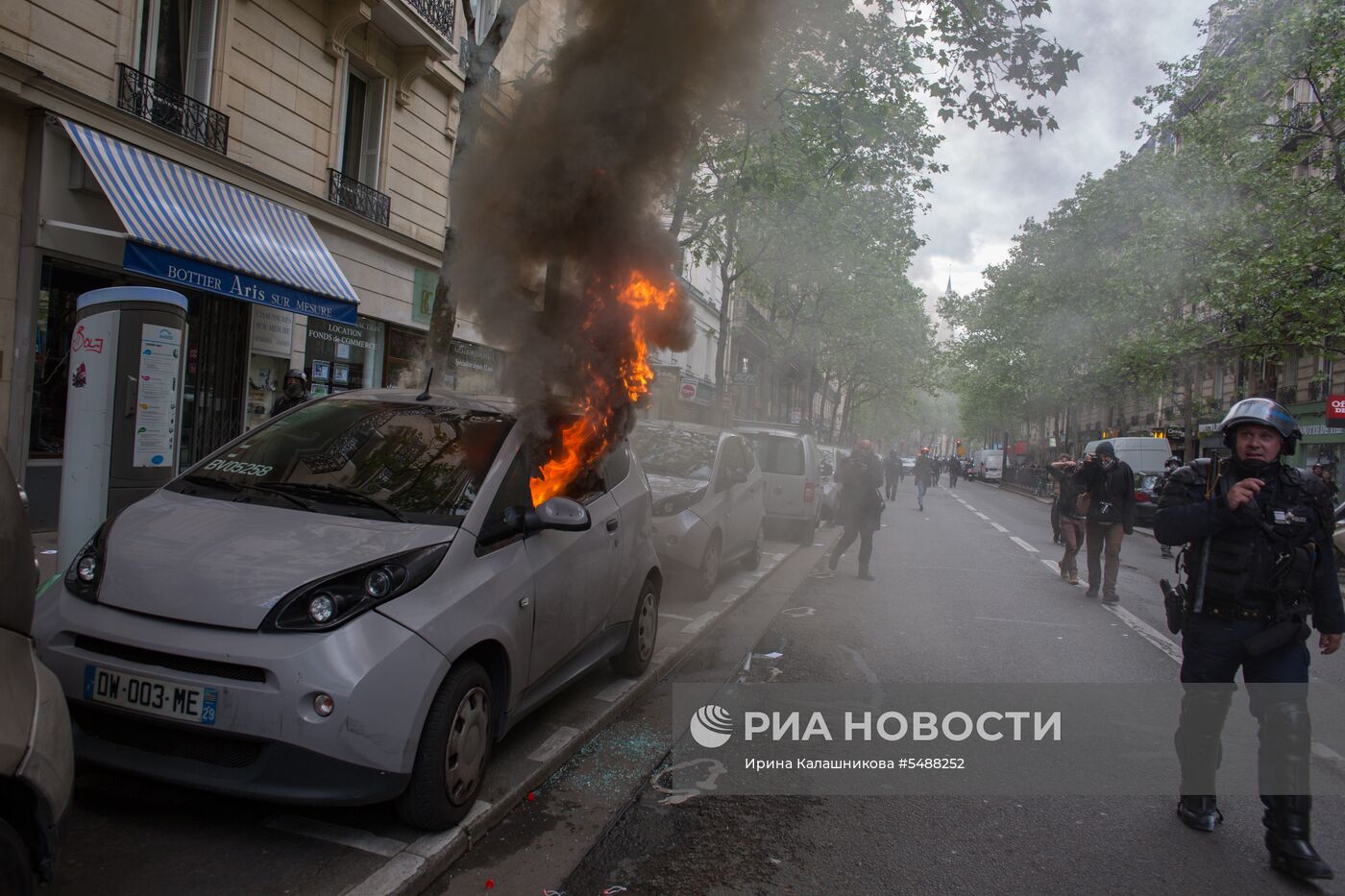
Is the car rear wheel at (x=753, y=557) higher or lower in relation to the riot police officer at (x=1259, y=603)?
lower

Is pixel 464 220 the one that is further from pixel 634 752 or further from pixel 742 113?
pixel 634 752

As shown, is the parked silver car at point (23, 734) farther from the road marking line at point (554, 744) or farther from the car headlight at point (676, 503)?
the car headlight at point (676, 503)

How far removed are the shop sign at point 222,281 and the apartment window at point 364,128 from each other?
3.52 meters

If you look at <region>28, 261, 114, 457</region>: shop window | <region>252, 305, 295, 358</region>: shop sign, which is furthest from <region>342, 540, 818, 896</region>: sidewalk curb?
<region>252, 305, 295, 358</region>: shop sign

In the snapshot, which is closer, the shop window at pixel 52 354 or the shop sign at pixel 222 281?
the shop sign at pixel 222 281

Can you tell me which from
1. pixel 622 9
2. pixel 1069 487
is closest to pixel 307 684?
pixel 622 9

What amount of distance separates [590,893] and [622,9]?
5147 mm

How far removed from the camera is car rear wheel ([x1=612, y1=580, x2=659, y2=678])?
522cm

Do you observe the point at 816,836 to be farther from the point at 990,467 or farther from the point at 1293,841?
the point at 990,467

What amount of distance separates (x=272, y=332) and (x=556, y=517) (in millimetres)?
10425

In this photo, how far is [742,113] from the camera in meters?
7.55

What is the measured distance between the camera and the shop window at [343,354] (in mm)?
13461

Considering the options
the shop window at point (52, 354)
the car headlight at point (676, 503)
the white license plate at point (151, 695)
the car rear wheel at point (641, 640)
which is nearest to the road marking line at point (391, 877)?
the white license plate at point (151, 695)

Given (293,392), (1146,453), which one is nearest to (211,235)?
(293,392)
